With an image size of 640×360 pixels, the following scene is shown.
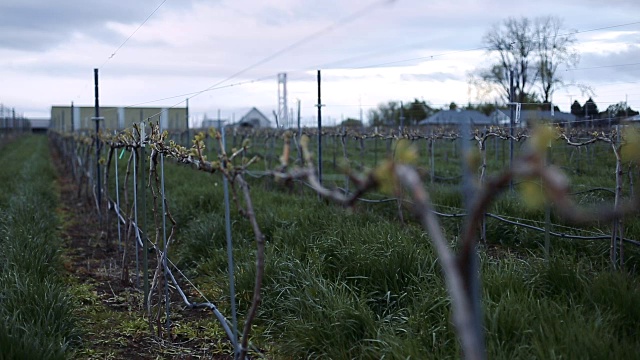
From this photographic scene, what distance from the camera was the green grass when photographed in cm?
338

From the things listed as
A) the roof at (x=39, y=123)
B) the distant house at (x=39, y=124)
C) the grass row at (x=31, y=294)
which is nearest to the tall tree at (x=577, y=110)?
the grass row at (x=31, y=294)

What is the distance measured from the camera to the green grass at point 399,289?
338cm

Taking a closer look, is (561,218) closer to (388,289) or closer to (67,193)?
(388,289)

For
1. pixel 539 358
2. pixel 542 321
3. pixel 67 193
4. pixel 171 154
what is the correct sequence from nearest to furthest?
pixel 539 358 → pixel 542 321 → pixel 171 154 → pixel 67 193

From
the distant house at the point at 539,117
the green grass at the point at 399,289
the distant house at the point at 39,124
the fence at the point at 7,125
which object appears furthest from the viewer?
the distant house at the point at 39,124

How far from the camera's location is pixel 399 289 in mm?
4660

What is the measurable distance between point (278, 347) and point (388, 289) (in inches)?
35.2

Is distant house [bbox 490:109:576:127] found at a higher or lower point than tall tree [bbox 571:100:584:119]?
lower

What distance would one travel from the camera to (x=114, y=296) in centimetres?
602

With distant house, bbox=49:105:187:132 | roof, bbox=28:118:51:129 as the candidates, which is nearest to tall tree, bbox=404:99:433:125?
distant house, bbox=49:105:187:132

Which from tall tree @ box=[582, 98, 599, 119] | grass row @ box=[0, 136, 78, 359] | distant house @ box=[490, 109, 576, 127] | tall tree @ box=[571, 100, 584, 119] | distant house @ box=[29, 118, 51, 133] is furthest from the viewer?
distant house @ box=[29, 118, 51, 133]

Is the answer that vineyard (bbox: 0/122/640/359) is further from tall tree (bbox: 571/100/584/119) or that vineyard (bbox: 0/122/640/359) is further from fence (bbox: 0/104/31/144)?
fence (bbox: 0/104/31/144)

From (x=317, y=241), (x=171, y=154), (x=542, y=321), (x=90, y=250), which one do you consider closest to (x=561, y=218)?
(x=317, y=241)

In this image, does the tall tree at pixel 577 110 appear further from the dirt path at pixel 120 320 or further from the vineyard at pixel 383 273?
the dirt path at pixel 120 320
